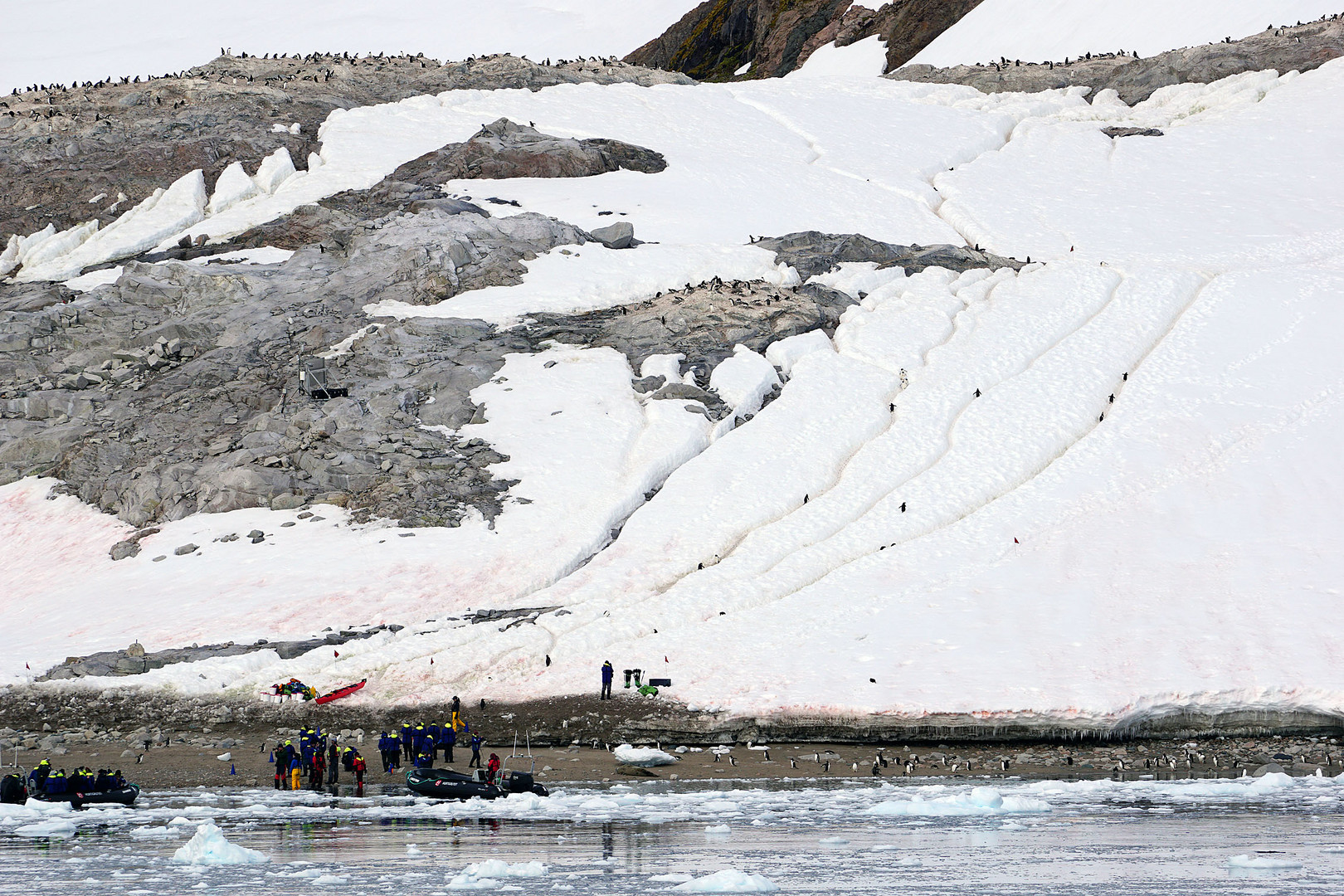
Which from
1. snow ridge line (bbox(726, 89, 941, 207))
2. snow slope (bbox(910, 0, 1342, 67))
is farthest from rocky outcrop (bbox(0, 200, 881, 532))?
snow slope (bbox(910, 0, 1342, 67))

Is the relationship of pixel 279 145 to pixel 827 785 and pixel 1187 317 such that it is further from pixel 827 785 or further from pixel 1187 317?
pixel 827 785

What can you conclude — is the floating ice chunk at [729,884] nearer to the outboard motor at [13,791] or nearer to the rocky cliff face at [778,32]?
the outboard motor at [13,791]

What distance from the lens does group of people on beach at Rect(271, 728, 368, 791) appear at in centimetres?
2805

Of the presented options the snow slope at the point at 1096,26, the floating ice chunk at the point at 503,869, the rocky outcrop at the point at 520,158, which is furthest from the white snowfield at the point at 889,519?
the snow slope at the point at 1096,26

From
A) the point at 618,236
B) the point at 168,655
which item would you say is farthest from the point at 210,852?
the point at 618,236

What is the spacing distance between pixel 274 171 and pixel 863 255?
106 ft

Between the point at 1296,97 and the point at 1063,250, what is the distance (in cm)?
2869

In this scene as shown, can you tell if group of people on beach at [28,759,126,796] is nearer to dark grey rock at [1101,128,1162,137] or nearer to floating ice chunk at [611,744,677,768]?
floating ice chunk at [611,744,677,768]

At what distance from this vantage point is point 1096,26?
315ft

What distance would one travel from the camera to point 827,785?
27469 mm

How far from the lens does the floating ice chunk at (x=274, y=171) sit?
211 feet

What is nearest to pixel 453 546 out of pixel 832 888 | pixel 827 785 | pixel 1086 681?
pixel 827 785

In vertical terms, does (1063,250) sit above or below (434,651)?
→ above

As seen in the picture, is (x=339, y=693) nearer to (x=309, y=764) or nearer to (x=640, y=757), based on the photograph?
(x=309, y=764)
